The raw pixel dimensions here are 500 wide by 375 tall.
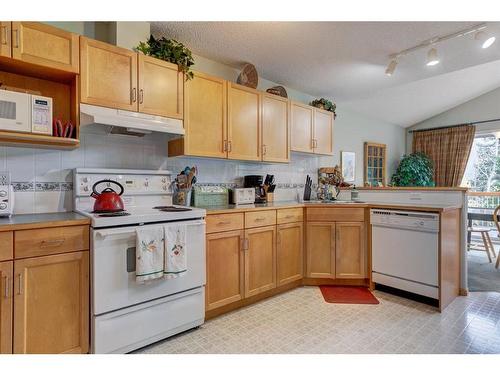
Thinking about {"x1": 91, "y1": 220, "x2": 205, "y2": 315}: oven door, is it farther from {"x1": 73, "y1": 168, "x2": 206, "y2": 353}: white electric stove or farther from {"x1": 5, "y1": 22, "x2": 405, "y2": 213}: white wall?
{"x1": 5, "y1": 22, "x2": 405, "y2": 213}: white wall

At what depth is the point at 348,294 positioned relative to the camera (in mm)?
2861

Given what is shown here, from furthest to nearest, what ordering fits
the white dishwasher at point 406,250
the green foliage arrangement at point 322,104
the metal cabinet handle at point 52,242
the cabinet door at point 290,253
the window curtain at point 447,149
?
the window curtain at point 447,149 → the green foliage arrangement at point 322,104 → the cabinet door at point 290,253 → the white dishwasher at point 406,250 → the metal cabinet handle at point 52,242

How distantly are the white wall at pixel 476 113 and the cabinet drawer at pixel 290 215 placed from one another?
5.14m

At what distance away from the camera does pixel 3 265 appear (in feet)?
4.75

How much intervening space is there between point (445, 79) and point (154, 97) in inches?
190

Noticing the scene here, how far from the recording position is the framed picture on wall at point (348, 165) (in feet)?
15.7

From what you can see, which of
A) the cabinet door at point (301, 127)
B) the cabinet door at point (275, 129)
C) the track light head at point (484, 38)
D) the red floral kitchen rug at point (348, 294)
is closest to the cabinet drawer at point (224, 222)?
the cabinet door at point (275, 129)

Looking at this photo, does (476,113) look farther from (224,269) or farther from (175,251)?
(175,251)

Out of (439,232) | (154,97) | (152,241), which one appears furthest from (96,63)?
(439,232)

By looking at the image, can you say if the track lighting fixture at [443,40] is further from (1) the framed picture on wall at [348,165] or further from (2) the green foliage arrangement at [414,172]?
(2) the green foliage arrangement at [414,172]

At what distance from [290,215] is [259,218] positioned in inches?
17.8

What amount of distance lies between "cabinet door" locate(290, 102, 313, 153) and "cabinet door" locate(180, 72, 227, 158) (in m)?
1.02

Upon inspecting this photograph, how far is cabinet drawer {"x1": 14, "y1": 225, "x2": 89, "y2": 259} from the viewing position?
1499 millimetres

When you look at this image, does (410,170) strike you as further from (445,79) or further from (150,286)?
(150,286)
